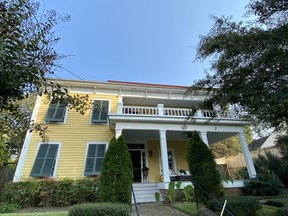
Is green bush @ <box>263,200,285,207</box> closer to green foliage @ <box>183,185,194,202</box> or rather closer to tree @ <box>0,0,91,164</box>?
green foliage @ <box>183,185,194,202</box>

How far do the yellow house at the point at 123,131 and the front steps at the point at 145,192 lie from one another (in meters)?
0.38

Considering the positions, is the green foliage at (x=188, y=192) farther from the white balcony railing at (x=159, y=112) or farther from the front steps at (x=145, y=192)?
the white balcony railing at (x=159, y=112)

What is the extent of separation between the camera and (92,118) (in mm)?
10320

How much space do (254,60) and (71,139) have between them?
861cm

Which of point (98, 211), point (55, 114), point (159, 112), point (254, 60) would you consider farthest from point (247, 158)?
point (55, 114)

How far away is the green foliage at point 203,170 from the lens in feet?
20.1

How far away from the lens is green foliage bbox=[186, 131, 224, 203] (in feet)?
20.1

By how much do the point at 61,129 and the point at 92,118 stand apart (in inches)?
65.1

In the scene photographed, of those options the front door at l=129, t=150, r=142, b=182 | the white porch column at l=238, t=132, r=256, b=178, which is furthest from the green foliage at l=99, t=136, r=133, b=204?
the white porch column at l=238, t=132, r=256, b=178

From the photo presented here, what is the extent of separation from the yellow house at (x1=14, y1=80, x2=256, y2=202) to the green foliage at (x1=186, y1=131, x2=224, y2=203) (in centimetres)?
156

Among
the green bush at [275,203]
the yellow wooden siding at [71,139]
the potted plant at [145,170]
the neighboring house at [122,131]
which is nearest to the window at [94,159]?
the neighboring house at [122,131]

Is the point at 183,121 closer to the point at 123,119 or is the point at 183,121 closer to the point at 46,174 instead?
the point at 123,119

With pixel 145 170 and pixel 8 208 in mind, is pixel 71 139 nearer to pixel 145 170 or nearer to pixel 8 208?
pixel 8 208

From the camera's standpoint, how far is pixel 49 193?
7.36m
